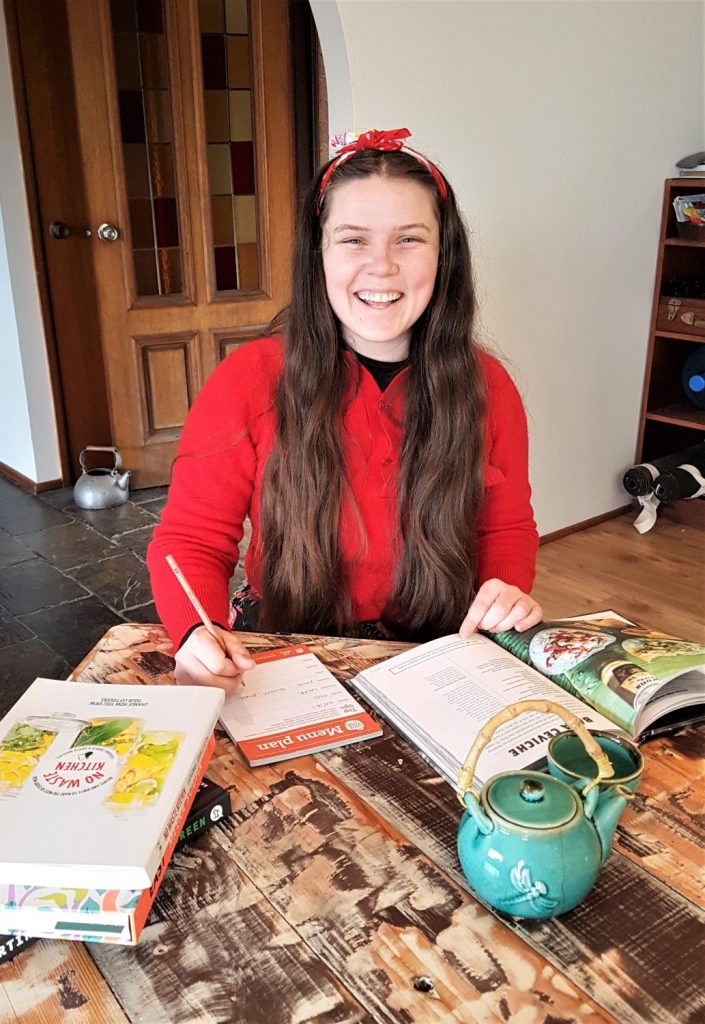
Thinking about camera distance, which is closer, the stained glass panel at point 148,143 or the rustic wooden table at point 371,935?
the rustic wooden table at point 371,935

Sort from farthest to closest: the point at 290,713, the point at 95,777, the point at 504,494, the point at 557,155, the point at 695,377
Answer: the point at 695,377
the point at 557,155
the point at 504,494
the point at 290,713
the point at 95,777

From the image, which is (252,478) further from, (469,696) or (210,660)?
(469,696)

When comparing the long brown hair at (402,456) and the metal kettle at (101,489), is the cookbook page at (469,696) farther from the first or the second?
the metal kettle at (101,489)

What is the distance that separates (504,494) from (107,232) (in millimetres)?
2339

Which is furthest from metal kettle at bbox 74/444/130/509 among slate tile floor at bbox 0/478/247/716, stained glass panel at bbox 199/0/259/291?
stained glass panel at bbox 199/0/259/291

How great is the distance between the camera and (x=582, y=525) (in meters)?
3.23

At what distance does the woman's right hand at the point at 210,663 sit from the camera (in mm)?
1029

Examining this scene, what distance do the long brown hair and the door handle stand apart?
2.09 metres

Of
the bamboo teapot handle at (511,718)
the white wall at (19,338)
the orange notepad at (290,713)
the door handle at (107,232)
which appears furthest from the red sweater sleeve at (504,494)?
the white wall at (19,338)

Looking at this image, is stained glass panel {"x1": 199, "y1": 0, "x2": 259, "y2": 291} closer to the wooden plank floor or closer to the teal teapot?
the wooden plank floor

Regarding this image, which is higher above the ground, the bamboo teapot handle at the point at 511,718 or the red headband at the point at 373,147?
the red headband at the point at 373,147

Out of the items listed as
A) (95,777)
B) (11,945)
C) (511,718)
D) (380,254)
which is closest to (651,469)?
(380,254)

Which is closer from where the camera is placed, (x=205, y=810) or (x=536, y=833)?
(x=536, y=833)

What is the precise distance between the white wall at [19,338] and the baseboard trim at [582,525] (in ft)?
6.58
